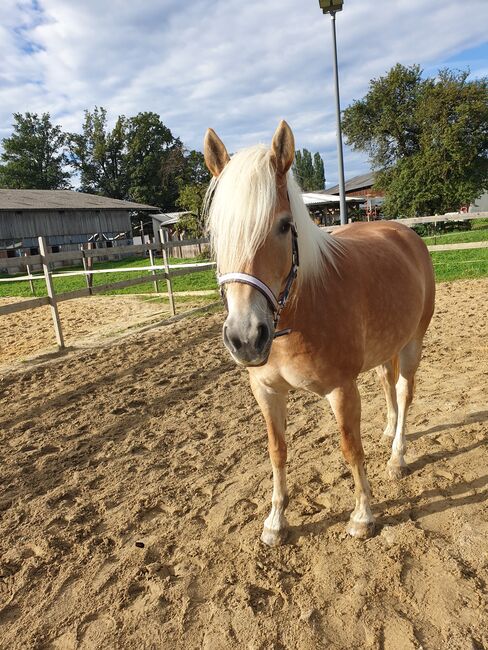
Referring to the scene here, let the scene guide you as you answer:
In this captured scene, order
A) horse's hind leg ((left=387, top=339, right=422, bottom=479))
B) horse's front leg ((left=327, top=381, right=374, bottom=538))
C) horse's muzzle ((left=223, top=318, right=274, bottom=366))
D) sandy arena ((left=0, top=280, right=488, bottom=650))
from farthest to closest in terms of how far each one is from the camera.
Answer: horse's hind leg ((left=387, top=339, right=422, bottom=479))
horse's front leg ((left=327, top=381, right=374, bottom=538))
sandy arena ((left=0, top=280, right=488, bottom=650))
horse's muzzle ((left=223, top=318, right=274, bottom=366))

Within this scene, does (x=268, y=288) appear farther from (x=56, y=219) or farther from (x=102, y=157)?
(x=102, y=157)

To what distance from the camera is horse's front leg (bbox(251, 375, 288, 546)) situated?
2.35 metres

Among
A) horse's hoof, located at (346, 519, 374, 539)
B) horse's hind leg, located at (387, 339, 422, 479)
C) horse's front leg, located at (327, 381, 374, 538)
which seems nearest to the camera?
horse's front leg, located at (327, 381, 374, 538)

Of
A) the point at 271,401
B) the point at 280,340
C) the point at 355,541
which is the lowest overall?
the point at 355,541

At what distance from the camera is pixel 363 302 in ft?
7.98

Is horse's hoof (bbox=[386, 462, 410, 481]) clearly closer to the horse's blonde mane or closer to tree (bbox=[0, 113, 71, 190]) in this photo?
the horse's blonde mane

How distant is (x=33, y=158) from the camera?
5744cm

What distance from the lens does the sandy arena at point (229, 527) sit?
6.14 feet

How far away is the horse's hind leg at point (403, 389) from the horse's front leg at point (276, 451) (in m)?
0.90

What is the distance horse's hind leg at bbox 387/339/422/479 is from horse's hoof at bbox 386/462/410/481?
0.02 meters

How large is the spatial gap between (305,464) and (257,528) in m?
0.74

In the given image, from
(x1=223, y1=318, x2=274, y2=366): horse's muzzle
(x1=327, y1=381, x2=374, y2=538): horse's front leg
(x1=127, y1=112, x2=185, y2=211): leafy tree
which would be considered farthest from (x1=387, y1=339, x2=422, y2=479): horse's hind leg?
(x1=127, y1=112, x2=185, y2=211): leafy tree

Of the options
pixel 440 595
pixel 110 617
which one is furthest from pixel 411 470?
pixel 110 617

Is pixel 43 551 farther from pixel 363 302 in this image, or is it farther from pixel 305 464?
pixel 363 302
